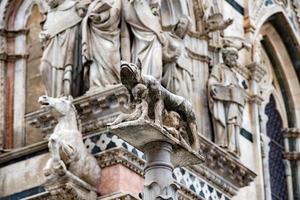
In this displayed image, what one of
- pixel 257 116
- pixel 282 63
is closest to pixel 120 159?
pixel 257 116

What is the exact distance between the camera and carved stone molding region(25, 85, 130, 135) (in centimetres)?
1266

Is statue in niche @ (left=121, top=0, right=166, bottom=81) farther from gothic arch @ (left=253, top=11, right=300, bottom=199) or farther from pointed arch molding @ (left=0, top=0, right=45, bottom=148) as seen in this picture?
gothic arch @ (left=253, top=11, right=300, bottom=199)

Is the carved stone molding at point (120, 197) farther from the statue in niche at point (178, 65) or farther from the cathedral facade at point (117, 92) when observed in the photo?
the statue in niche at point (178, 65)

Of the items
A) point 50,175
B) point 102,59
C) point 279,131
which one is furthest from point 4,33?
point 279,131

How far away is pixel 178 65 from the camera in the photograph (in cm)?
1382

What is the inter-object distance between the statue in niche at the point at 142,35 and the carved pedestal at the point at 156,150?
4.20m

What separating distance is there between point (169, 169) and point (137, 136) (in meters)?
0.35

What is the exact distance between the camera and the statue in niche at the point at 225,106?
14281 millimetres

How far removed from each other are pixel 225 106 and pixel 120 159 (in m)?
2.41

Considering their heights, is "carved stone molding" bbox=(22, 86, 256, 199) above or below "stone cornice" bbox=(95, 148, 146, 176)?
above

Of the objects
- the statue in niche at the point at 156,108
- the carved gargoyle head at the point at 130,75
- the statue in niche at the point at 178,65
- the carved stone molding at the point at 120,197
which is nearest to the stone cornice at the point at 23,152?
the carved stone molding at the point at 120,197

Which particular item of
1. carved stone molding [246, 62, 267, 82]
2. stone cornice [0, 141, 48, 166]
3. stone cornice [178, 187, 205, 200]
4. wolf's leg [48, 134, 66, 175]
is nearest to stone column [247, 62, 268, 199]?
carved stone molding [246, 62, 267, 82]

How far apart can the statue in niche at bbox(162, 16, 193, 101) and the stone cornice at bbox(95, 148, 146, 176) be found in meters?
1.26

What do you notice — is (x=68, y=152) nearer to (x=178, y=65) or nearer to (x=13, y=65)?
(x=178, y=65)
